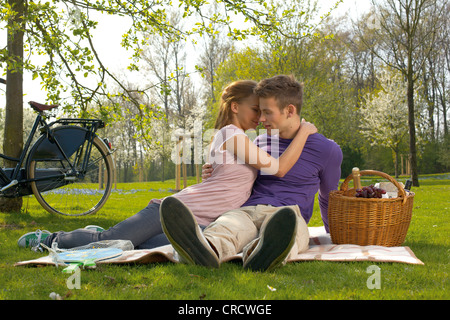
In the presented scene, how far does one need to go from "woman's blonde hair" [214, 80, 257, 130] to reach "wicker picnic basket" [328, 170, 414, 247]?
1034mm

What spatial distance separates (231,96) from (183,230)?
1.36 m

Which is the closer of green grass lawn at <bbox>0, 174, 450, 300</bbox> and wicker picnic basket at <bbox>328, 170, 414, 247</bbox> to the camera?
green grass lawn at <bbox>0, 174, 450, 300</bbox>

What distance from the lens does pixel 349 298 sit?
2.14 metres

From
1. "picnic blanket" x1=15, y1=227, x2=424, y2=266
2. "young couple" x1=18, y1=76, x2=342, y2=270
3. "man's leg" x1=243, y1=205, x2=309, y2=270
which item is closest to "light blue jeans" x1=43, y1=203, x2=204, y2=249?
"young couple" x1=18, y1=76, x2=342, y2=270

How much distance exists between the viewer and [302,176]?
3.43 metres

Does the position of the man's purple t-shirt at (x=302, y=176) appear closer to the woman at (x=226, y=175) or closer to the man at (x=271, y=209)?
the man at (x=271, y=209)

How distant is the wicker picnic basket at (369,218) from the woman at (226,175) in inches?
22.9

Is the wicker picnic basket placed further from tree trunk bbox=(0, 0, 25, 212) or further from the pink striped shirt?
tree trunk bbox=(0, 0, 25, 212)

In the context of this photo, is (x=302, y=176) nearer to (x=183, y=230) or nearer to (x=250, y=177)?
(x=250, y=177)

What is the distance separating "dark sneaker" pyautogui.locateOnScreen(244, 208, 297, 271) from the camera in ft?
7.86

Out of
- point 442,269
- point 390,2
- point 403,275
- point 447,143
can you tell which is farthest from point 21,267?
point 447,143
